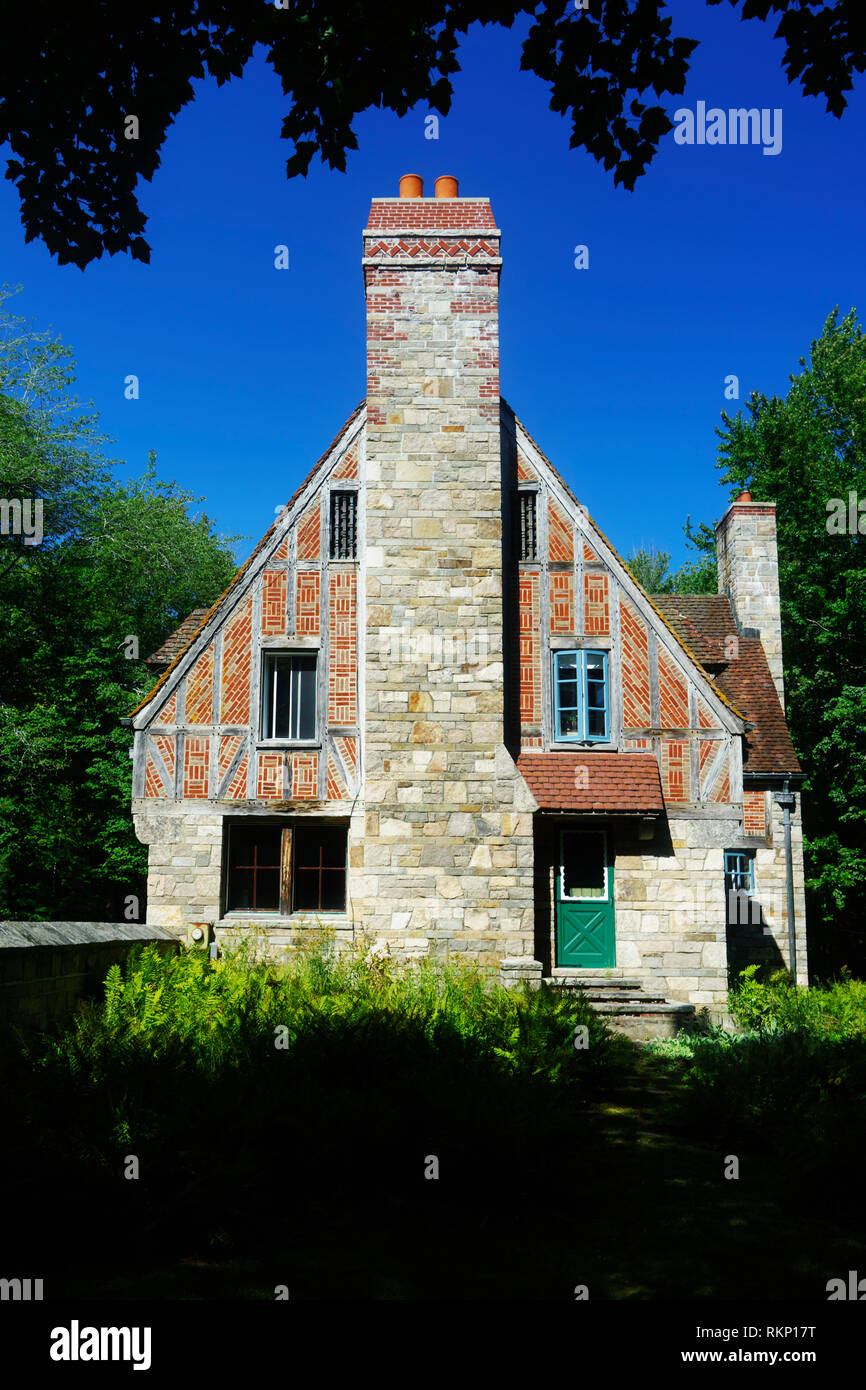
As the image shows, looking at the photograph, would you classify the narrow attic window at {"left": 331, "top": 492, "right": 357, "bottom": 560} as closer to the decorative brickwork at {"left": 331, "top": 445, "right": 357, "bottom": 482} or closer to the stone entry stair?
the decorative brickwork at {"left": 331, "top": 445, "right": 357, "bottom": 482}

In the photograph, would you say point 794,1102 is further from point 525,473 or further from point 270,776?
point 525,473

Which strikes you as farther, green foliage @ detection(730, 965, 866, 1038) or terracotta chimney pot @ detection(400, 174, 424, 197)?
terracotta chimney pot @ detection(400, 174, 424, 197)

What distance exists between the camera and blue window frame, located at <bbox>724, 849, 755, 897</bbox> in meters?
20.1

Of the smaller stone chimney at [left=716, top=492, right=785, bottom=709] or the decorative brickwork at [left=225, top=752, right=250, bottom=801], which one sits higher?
the smaller stone chimney at [left=716, top=492, right=785, bottom=709]

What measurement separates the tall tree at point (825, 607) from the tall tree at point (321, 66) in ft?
58.9

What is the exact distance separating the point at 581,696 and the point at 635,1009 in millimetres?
4607

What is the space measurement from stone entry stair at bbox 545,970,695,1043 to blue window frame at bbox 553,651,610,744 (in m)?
3.63

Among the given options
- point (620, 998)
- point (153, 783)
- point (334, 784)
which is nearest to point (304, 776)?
point (334, 784)

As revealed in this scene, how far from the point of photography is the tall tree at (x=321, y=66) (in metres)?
5.52

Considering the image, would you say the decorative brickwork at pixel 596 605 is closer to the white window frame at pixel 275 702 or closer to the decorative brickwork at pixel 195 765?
the white window frame at pixel 275 702

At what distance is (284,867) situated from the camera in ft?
51.0

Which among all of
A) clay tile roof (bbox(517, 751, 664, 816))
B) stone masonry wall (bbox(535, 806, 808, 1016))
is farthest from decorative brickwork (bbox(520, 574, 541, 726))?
stone masonry wall (bbox(535, 806, 808, 1016))
